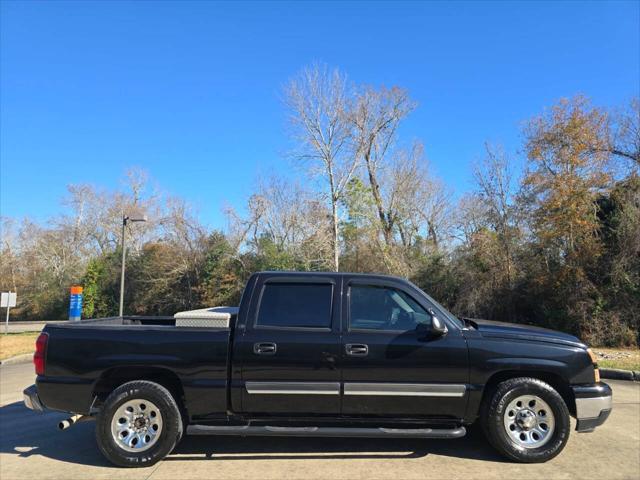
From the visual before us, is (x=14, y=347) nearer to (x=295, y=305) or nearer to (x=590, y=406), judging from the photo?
(x=295, y=305)

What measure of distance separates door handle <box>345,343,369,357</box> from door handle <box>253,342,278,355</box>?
0.73 metres

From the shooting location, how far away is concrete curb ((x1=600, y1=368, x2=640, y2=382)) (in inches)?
360

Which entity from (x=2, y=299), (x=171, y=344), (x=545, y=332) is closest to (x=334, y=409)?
(x=171, y=344)

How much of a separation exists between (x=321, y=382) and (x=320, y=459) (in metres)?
0.81

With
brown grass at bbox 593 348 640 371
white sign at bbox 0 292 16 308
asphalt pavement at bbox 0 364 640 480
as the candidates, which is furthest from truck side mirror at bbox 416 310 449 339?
white sign at bbox 0 292 16 308

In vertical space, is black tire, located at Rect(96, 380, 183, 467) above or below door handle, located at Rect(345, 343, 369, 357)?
below

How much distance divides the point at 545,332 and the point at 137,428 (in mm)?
4363

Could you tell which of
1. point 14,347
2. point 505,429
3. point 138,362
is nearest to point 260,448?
point 138,362

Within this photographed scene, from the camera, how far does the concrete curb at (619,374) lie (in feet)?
30.0

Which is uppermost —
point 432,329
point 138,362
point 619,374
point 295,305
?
point 295,305

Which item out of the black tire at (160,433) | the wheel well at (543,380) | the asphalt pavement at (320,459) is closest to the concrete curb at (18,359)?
the asphalt pavement at (320,459)

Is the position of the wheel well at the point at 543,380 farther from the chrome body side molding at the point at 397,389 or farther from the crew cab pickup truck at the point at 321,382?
the chrome body side molding at the point at 397,389

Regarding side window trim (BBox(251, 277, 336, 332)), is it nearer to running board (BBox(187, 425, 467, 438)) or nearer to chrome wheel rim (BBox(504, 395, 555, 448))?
running board (BBox(187, 425, 467, 438))

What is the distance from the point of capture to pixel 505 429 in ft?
14.5
